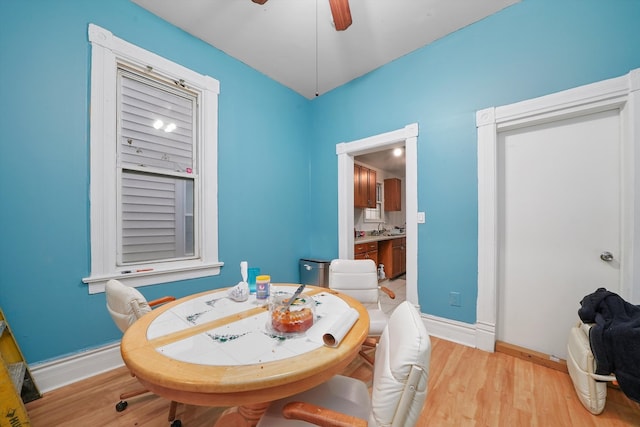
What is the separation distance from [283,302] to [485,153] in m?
2.16

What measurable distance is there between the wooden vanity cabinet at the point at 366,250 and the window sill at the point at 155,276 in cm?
224

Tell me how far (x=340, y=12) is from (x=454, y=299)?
2.55 meters

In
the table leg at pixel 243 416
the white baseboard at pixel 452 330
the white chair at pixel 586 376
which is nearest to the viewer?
the table leg at pixel 243 416

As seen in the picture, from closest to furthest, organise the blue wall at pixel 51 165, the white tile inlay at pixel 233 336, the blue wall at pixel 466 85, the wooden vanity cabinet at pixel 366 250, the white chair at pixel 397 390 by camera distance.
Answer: the white chair at pixel 397 390 → the white tile inlay at pixel 233 336 → the blue wall at pixel 51 165 → the blue wall at pixel 466 85 → the wooden vanity cabinet at pixel 366 250

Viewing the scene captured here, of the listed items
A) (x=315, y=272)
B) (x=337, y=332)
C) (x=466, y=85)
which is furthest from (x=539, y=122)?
(x=315, y=272)

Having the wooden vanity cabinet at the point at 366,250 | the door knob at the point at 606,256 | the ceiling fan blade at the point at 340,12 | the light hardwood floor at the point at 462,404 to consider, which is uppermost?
the ceiling fan blade at the point at 340,12

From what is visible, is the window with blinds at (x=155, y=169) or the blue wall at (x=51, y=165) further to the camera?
the window with blinds at (x=155, y=169)

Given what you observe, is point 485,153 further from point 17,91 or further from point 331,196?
point 17,91

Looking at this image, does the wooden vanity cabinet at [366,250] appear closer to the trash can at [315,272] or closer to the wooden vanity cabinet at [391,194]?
the trash can at [315,272]

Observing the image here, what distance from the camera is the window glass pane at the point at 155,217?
2082 mm

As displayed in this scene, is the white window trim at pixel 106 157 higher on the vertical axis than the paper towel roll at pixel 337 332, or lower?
higher

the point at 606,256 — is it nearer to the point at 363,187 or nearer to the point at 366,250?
the point at 366,250

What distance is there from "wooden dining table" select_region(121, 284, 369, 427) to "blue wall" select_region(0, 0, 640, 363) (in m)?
1.15

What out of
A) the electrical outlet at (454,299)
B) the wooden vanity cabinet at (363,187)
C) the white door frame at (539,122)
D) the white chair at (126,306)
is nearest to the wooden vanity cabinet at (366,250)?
the wooden vanity cabinet at (363,187)
